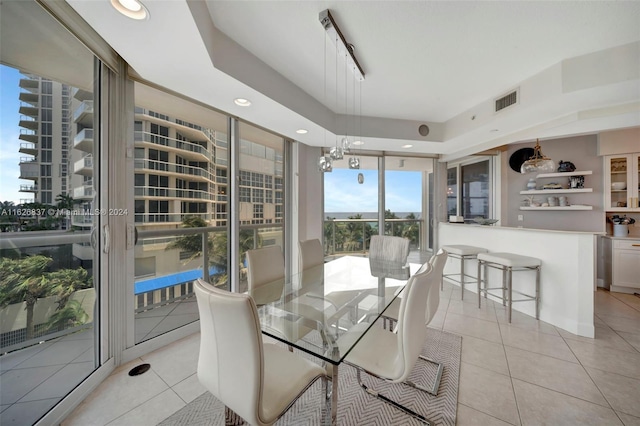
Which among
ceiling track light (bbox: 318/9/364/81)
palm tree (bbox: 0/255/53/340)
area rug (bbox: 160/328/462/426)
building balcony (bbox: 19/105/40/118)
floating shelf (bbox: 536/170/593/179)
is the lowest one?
area rug (bbox: 160/328/462/426)

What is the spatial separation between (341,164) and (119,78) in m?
3.30

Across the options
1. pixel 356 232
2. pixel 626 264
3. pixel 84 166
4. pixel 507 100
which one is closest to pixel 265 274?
pixel 84 166

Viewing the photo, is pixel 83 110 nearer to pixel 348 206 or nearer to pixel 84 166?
pixel 84 166

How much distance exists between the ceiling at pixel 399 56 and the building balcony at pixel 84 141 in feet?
1.96

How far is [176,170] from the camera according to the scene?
253 cm

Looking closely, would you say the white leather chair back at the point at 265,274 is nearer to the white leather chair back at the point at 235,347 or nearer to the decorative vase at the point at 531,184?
the white leather chair back at the point at 235,347

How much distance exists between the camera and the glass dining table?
1.30 m

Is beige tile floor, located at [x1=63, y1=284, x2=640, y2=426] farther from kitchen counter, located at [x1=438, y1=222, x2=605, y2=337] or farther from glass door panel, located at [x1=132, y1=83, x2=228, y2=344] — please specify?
glass door panel, located at [x1=132, y1=83, x2=228, y2=344]

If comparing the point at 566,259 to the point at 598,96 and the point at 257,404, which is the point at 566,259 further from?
the point at 257,404

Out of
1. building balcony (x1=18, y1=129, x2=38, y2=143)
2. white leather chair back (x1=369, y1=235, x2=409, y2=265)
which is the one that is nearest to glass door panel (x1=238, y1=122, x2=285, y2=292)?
white leather chair back (x1=369, y1=235, x2=409, y2=265)

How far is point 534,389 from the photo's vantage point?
5.71 ft

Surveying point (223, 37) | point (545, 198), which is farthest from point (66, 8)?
point (545, 198)

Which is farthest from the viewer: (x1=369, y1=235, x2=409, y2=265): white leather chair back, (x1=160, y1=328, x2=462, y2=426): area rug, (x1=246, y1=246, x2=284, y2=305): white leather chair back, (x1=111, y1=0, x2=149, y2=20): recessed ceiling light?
(x1=369, y1=235, x2=409, y2=265): white leather chair back

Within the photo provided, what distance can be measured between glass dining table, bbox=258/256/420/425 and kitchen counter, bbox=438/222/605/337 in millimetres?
1731
